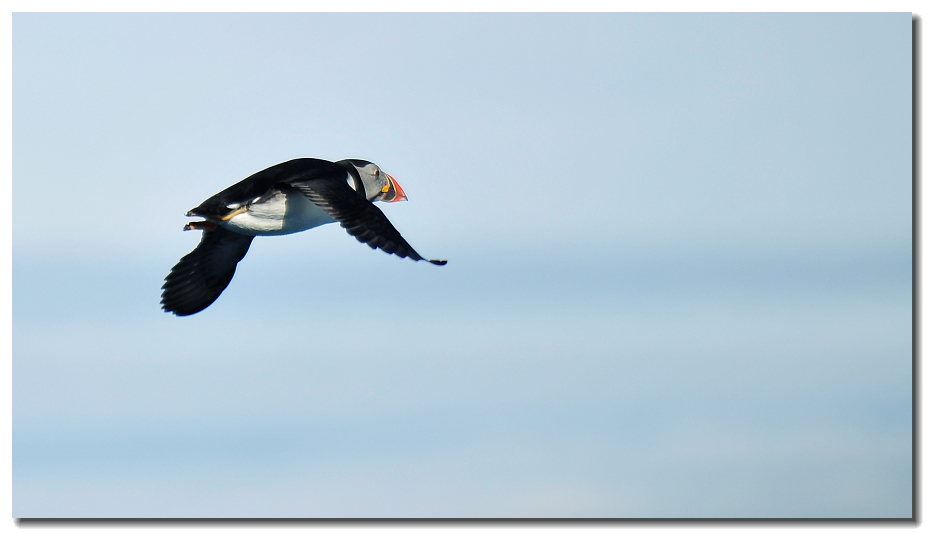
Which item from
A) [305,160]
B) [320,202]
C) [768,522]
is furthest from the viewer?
[768,522]

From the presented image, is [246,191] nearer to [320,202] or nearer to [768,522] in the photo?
[320,202]

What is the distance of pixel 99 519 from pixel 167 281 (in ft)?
12.4

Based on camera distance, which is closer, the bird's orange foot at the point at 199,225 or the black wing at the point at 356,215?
the black wing at the point at 356,215

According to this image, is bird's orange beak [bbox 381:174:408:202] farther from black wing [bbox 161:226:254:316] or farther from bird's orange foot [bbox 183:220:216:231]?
bird's orange foot [bbox 183:220:216:231]

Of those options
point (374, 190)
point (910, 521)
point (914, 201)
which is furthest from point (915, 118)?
point (374, 190)

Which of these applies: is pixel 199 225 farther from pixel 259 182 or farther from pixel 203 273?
pixel 203 273

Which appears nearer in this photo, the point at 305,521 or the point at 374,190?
the point at 374,190

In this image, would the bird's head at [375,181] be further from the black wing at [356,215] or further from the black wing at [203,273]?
the black wing at [203,273]

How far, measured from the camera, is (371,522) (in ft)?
44.1

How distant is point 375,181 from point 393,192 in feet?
0.93

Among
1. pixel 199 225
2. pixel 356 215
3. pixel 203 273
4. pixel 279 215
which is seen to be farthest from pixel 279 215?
pixel 203 273

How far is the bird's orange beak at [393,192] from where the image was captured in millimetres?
11812

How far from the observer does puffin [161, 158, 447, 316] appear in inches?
364

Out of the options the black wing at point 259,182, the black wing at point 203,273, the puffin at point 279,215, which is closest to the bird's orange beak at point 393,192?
the puffin at point 279,215
